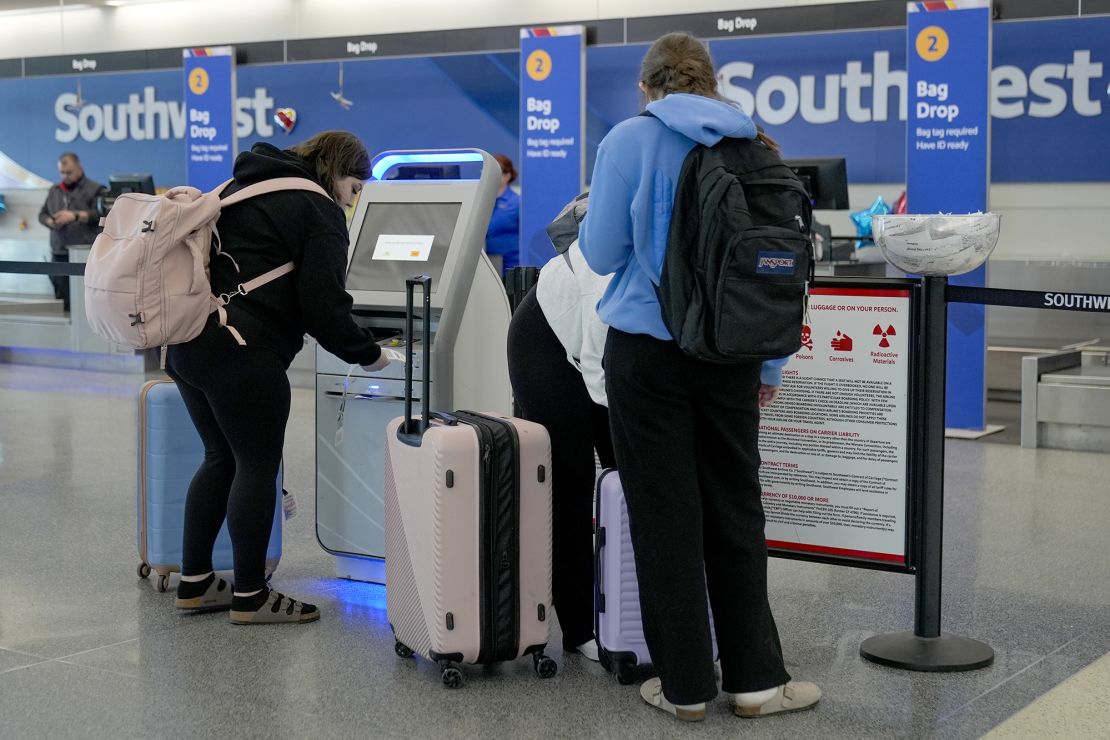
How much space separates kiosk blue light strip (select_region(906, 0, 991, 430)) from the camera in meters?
6.57

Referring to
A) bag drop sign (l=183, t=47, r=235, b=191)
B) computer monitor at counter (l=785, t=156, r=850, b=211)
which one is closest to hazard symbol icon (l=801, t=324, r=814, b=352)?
computer monitor at counter (l=785, t=156, r=850, b=211)

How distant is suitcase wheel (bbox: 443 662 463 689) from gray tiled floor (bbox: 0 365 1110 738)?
2 cm

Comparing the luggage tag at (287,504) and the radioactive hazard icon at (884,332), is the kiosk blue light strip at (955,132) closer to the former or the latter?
the radioactive hazard icon at (884,332)

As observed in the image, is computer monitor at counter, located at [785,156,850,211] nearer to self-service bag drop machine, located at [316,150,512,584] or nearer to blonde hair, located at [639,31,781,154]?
self-service bag drop machine, located at [316,150,512,584]

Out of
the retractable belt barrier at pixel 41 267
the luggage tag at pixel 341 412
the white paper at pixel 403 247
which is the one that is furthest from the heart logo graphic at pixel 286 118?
the luggage tag at pixel 341 412

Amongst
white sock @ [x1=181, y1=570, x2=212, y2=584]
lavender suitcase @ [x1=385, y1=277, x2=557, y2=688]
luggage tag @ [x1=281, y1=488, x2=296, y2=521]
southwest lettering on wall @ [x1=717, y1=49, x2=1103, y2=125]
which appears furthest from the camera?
southwest lettering on wall @ [x1=717, y1=49, x2=1103, y2=125]

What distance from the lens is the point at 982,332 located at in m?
6.62

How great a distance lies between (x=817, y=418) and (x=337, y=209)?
129 centimetres

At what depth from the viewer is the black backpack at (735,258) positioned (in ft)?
7.61

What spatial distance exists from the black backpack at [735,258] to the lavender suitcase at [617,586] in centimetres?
55

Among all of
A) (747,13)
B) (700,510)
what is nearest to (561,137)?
(747,13)

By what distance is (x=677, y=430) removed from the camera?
2.46 meters

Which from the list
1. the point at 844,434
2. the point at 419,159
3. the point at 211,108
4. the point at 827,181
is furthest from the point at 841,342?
the point at 211,108

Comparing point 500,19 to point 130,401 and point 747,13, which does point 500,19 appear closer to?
point 747,13
